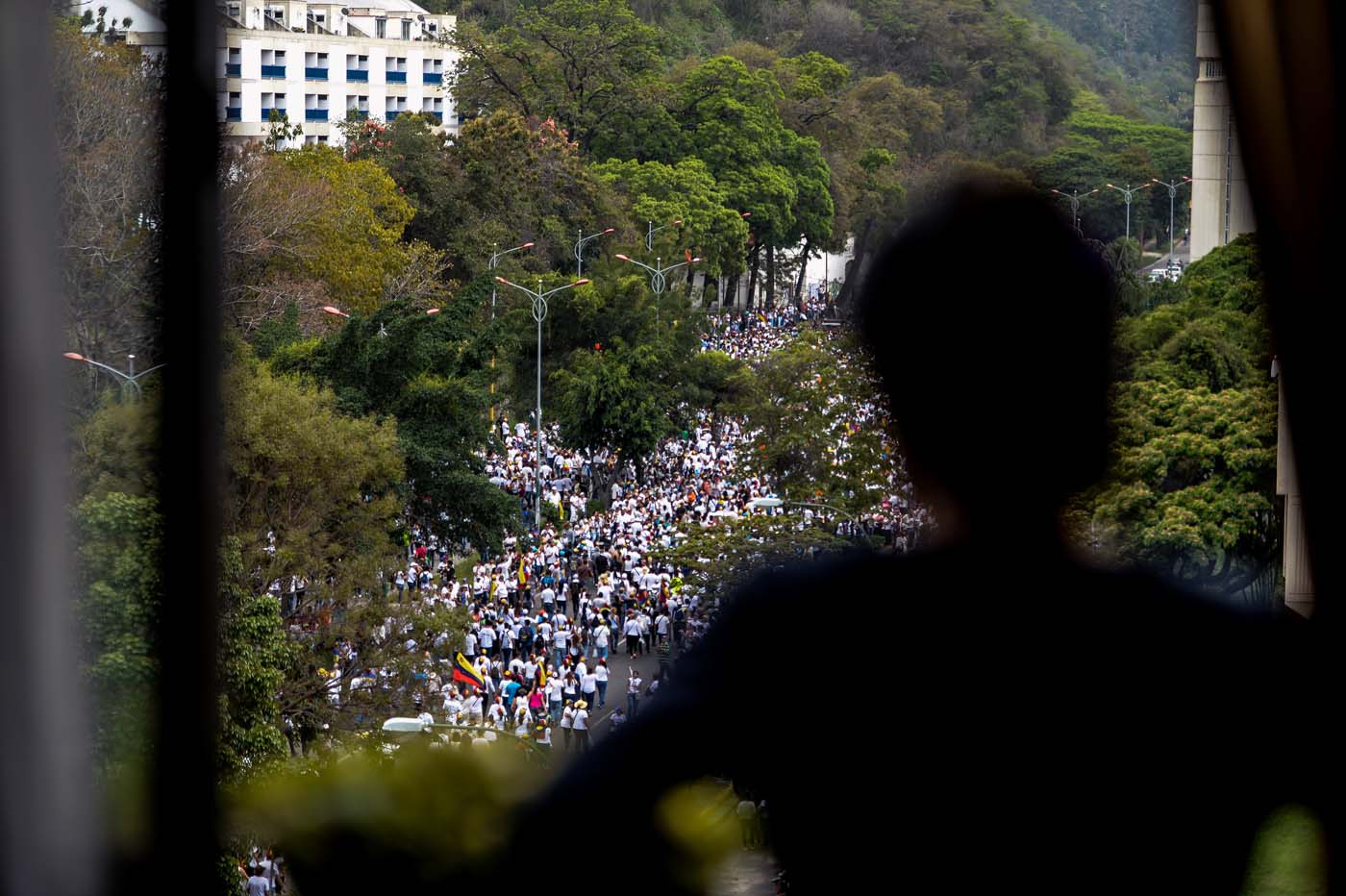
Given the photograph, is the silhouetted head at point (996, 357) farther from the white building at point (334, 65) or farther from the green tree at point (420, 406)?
the white building at point (334, 65)

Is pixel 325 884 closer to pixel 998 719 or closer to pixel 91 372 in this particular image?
pixel 998 719

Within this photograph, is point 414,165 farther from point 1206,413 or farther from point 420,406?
point 1206,413

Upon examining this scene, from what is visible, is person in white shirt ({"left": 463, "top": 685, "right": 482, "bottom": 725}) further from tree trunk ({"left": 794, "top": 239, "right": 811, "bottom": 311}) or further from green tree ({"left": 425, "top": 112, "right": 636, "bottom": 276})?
tree trunk ({"left": 794, "top": 239, "right": 811, "bottom": 311})

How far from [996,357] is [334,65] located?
45965 mm

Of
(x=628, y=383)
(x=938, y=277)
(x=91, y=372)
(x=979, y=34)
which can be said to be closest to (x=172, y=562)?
(x=938, y=277)

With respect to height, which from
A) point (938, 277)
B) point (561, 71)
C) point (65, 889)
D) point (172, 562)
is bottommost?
point (65, 889)

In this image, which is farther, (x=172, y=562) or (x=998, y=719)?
(x=172, y=562)

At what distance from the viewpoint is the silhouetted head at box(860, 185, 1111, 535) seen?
96 cm

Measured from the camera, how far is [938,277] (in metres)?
0.98

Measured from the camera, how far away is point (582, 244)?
139 feet

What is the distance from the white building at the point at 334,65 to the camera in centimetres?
4059

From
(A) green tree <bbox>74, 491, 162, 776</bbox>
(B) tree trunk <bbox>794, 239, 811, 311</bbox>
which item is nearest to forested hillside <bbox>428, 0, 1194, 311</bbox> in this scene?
(B) tree trunk <bbox>794, 239, 811, 311</bbox>

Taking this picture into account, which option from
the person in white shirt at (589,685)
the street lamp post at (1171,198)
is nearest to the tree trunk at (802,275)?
the street lamp post at (1171,198)

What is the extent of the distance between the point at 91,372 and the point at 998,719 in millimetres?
9098
